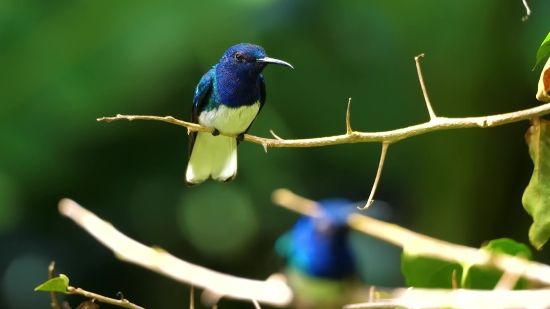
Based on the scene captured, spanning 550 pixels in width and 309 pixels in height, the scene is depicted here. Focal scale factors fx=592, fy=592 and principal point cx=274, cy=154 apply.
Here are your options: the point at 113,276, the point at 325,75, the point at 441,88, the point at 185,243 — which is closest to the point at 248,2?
the point at 325,75

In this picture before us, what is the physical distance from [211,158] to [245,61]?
1.19 feet

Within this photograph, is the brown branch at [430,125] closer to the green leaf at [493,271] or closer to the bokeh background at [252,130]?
the green leaf at [493,271]

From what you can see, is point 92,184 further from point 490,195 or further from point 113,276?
point 490,195

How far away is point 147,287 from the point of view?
2.77 meters

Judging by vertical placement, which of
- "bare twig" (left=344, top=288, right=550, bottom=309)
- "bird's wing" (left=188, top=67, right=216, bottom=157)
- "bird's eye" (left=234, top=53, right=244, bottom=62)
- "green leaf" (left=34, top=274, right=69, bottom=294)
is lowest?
"bare twig" (left=344, top=288, right=550, bottom=309)

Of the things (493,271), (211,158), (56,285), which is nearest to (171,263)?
(56,285)

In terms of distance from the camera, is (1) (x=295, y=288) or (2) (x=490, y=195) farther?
(2) (x=490, y=195)

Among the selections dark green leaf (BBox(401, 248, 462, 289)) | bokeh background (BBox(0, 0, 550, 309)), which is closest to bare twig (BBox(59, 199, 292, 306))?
dark green leaf (BBox(401, 248, 462, 289))

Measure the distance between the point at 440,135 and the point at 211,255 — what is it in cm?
119

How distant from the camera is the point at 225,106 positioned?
162 centimetres

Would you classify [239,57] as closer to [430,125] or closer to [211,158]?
[211,158]

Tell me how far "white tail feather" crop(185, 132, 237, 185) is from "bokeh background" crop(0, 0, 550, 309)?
78cm

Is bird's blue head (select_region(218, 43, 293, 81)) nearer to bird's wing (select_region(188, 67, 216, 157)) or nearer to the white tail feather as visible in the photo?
bird's wing (select_region(188, 67, 216, 157))

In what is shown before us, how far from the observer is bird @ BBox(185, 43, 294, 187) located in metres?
1.55
